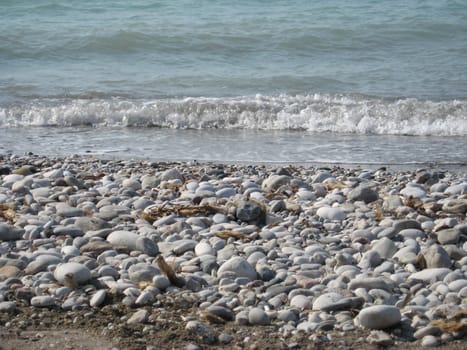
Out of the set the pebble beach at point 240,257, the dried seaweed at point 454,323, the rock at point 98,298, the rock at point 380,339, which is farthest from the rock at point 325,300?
the rock at point 98,298

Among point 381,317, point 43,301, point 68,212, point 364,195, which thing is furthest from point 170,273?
point 364,195

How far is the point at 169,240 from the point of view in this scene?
4148 millimetres

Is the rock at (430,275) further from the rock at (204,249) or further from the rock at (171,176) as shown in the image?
the rock at (171,176)

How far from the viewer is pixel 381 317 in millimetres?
3018

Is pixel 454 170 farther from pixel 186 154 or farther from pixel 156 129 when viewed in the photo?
pixel 156 129

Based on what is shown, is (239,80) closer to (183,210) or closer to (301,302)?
(183,210)

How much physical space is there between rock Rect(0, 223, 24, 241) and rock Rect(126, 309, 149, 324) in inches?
50.9

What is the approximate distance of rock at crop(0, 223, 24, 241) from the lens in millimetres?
4207

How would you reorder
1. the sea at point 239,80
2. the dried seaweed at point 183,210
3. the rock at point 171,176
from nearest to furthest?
1. the dried seaweed at point 183,210
2. the rock at point 171,176
3. the sea at point 239,80

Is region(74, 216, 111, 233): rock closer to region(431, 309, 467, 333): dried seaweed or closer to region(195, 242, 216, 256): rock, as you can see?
region(195, 242, 216, 256): rock

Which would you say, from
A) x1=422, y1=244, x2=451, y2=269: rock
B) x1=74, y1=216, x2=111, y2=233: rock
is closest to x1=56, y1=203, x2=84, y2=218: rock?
x1=74, y1=216, x2=111, y2=233: rock

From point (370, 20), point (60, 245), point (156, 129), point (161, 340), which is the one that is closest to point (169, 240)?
point (60, 245)

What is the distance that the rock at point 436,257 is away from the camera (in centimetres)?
368

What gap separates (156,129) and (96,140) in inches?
37.9
